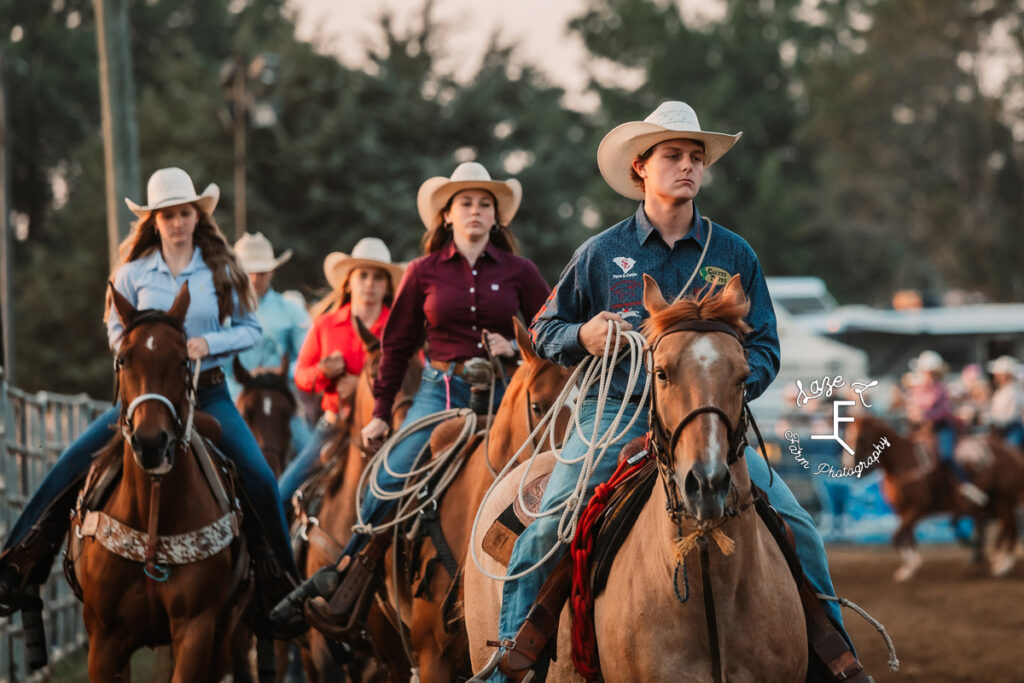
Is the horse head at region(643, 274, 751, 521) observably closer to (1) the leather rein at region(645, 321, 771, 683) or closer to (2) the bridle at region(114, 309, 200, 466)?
(1) the leather rein at region(645, 321, 771, 683)

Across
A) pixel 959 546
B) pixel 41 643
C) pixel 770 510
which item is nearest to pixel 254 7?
pixel 959 546

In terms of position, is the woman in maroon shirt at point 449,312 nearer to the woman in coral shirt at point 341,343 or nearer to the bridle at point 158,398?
the bridle at point 158,398

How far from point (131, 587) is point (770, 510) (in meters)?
3.34

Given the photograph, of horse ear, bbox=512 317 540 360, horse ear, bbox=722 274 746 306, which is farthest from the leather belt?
horse ear, bbox=722 274 746 306

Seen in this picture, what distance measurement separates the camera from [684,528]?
4.23 meters

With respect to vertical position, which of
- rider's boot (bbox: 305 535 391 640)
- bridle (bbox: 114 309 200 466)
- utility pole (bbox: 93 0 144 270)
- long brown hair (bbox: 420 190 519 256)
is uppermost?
utility pole (bbox: 93 0 144 270)

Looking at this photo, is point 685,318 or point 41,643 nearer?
point 685,318

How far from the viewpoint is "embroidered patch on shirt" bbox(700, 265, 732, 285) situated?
4.86 metres

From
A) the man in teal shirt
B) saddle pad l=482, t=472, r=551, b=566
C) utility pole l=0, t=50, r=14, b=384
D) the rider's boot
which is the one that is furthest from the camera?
utility pole l=0, t=50, r=14, b=384

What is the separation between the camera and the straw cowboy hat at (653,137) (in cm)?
506

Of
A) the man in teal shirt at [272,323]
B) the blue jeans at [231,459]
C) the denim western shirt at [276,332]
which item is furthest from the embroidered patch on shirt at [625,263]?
the denim western shirt at [276,332]

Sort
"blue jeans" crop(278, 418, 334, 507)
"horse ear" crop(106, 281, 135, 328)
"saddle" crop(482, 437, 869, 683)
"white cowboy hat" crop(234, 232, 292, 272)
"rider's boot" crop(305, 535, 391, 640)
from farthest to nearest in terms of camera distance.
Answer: "white cowboy hat" crop(234, 232, 292, 272) < "blue jeans" crop(278, 418, 334, 507) < "rider's boot" crop(305, 535, 391, 640) < "horse ear" crop(106, 281, 135, 328) < "saddle" crop(482, 437, 869, 683)

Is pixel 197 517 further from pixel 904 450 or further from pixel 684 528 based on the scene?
pixel 904 450

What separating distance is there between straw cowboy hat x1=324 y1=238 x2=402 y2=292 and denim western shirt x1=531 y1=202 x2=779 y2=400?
14.4ft
